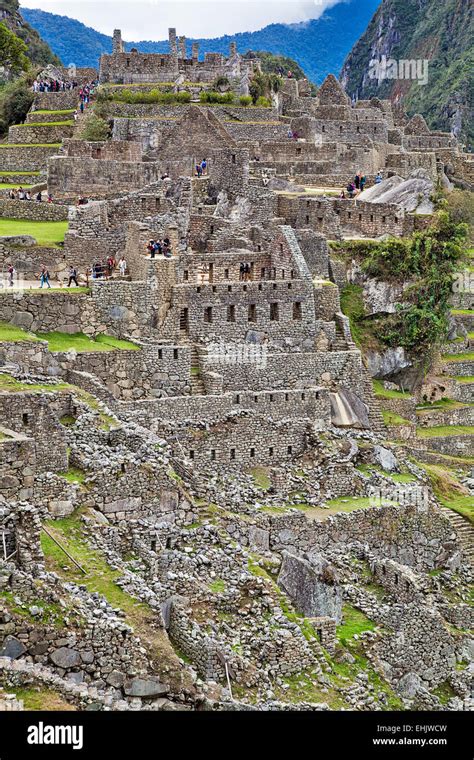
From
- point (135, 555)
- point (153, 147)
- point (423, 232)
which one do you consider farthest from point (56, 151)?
point (135, 555)

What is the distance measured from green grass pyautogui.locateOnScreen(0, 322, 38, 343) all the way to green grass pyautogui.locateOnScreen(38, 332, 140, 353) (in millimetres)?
613

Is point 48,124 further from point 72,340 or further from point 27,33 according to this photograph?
point 27,33

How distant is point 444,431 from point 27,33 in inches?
2675

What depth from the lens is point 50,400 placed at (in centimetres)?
2798

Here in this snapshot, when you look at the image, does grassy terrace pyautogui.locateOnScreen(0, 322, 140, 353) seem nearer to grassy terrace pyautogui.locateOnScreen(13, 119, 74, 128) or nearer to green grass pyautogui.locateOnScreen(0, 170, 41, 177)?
green grass pyautogui.locateOnScreen(0, 170, 41, 177)

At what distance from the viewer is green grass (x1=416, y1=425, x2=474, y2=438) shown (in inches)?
1609

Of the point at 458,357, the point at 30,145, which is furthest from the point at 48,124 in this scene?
the point at 458,357

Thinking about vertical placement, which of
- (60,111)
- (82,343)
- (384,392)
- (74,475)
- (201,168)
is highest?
(60,111)

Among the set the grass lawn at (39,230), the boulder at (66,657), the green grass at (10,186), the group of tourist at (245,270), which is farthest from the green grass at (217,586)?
the green grass at (10,186)

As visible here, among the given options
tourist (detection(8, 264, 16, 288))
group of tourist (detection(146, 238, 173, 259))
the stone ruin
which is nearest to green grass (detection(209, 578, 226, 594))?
the stone ruin

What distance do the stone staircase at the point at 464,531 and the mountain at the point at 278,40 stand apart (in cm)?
6349

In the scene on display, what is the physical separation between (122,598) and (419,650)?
8.38m

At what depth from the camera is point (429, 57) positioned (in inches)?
6757

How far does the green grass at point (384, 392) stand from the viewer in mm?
40366
